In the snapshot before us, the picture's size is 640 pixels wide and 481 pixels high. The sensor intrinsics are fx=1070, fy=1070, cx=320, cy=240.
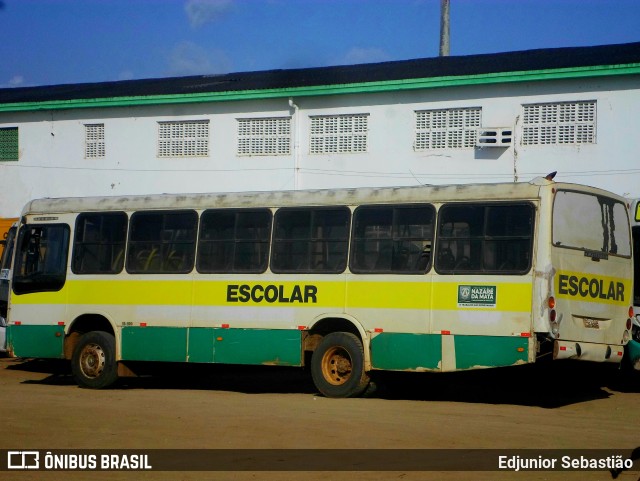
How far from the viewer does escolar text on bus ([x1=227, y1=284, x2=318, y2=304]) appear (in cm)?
1602

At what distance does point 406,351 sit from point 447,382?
3307 millimetres

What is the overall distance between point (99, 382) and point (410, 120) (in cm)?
1230

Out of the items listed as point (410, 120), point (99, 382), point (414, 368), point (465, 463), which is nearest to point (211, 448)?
point (465, 463)

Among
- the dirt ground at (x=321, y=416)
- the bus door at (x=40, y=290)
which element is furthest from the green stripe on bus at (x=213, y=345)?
the bus door at (x=40, y=290)

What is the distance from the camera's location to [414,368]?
15.1 meters

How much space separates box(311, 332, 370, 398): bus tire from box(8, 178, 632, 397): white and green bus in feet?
0.09

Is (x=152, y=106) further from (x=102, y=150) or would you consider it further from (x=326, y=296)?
(x=326, y=296)

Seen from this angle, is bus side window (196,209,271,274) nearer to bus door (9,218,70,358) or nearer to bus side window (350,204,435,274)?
bus side window (350,204,435,274)

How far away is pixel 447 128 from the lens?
1053 inches

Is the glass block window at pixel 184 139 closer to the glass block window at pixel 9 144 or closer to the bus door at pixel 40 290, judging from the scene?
the glass block window at pixel 9 144

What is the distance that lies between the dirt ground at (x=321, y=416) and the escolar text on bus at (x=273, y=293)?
1.48 meters

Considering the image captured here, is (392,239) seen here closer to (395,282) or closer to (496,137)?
(395,282)

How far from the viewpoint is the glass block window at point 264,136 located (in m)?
28.7

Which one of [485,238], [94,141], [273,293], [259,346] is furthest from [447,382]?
[94,141]
